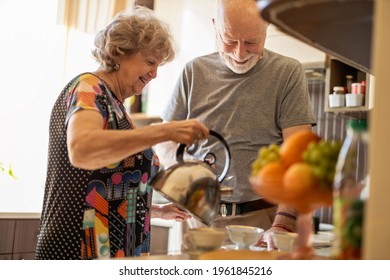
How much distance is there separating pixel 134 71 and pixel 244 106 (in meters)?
0.51

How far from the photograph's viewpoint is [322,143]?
2.73 ft

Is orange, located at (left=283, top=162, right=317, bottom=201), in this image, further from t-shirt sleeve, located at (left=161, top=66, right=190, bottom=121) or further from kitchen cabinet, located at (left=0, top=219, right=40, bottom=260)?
kitchen cabinet, located at (left=0, top=219, right=40, bottom=260)

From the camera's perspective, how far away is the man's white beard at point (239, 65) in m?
1.93

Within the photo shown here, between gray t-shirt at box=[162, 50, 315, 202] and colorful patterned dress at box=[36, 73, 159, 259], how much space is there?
528mm

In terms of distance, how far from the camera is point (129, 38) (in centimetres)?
153

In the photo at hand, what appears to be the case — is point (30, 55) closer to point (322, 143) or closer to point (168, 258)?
point (168, 258)

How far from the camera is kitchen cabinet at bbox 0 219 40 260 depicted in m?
2.98

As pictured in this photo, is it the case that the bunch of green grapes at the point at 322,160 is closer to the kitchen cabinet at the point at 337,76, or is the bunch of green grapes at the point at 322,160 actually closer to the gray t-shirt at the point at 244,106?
the gray t-shirt at the point at 244,106

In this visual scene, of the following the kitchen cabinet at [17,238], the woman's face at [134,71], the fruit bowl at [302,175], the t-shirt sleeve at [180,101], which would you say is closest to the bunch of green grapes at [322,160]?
the fruit bowl at [302,175]

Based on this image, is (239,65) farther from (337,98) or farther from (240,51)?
(337,98)

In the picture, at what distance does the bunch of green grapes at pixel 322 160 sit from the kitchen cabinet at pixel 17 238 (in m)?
2.48
